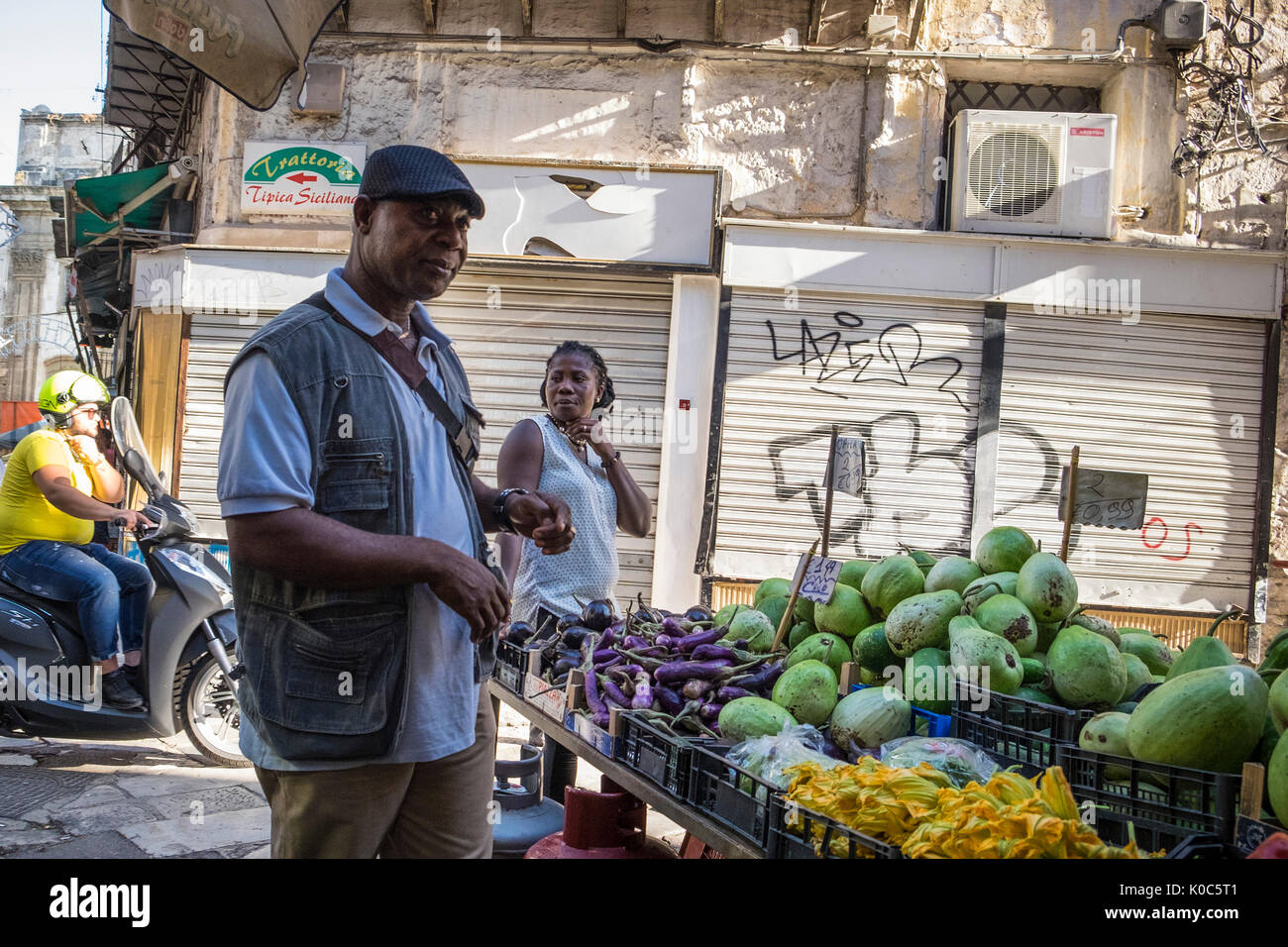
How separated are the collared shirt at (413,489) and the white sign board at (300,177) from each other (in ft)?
22.9

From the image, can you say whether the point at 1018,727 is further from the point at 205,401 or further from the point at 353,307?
the point at 205,401

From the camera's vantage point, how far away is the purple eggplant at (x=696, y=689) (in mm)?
3100

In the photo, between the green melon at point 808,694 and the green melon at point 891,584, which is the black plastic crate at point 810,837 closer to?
the green melon at point 808,694

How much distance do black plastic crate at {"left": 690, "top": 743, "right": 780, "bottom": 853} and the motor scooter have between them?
3.27 meters

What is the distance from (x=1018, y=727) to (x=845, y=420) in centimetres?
597

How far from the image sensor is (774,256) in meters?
8.32

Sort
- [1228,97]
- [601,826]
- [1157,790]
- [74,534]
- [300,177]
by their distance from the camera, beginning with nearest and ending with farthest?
[1157,790], [601,826], [74,534], [1228,97], [300,177]

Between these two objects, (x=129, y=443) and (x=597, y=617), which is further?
(x=129, y=443)

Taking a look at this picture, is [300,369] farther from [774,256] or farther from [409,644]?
[774,256]

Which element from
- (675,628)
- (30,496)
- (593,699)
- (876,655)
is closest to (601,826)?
(593,699)

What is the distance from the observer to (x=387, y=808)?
6.33ft

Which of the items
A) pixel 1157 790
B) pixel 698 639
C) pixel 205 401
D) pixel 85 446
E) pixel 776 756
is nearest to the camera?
pixel 1157 790

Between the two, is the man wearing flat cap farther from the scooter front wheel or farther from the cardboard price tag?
the scooter front wheel
